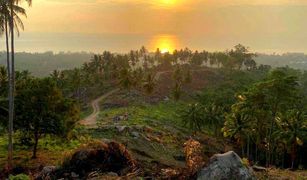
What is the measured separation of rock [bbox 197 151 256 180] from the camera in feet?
57.2

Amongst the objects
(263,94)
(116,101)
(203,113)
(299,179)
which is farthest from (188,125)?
(299,179)

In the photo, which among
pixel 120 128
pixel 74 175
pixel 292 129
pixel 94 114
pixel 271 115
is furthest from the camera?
pixel 94 114

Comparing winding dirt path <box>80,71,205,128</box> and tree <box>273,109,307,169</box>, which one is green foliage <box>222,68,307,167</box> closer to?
tree <box>273,109,307,169</box>

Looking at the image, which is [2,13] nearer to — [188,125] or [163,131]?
[163,131]

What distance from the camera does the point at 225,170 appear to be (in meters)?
17.6

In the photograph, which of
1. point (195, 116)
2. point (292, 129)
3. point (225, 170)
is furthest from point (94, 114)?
point (225, 170)

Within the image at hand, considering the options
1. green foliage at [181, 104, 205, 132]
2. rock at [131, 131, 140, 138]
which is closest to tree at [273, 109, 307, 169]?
rock at [131, 131, 140, 138]

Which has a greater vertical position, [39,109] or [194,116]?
[39,109]

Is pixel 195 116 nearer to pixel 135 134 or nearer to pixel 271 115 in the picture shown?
pixel 135 134

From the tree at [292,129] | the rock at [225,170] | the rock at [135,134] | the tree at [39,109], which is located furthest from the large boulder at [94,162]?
the tree at [292,129]

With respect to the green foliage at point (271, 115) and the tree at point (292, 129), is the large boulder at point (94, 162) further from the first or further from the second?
the tree at point (292, 129)

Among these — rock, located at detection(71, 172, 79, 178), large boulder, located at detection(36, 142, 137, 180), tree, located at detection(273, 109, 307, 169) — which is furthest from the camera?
tree, located at detection(273, 109, 307, 169)

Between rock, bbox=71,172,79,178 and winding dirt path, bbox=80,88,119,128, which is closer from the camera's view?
rock, bbox=71,172,79,178

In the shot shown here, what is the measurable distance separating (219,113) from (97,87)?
6013 cm
